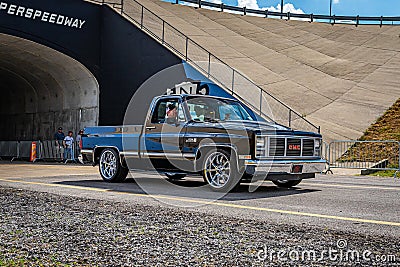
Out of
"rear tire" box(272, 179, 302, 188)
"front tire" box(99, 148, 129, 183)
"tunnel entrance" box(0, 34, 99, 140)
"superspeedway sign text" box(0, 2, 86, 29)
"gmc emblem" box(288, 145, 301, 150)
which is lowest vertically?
"rear tire" box(272, 179, 302, 188)

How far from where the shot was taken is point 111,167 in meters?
11.7

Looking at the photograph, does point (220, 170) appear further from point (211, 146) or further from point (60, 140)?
point (60, 140)

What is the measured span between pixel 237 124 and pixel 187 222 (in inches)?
155

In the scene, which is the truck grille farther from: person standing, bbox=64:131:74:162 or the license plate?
person standing, bbox=64:131:74:162

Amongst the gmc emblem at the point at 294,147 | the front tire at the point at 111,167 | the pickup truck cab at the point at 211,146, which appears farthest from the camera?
the front tire at the point at 111,167

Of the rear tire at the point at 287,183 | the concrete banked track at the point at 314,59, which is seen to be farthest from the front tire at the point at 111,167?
the concrete banked track at the point at 314,59

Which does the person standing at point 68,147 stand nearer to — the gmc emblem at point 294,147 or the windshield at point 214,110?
the windshield at point 214,110

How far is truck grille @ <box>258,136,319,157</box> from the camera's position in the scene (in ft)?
30.6

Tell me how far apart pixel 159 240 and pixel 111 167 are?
6843 mm

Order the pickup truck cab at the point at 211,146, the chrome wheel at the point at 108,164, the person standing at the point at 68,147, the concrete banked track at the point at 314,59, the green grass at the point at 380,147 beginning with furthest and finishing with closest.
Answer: the concrete banked track at the point at 314,59, the person standing at the point at 68,147, the green grass at the point at 380,147, the chrome wheel at the point at 108,164, the pickup truck cab at the point at 211,146

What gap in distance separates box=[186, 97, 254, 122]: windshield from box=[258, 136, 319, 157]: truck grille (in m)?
1.24

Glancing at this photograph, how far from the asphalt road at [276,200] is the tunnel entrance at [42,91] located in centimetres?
1413

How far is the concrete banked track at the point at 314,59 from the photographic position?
90.0 ft

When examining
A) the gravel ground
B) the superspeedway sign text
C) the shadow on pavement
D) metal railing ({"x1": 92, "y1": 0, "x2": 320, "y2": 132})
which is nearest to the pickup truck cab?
the shadow on pavement
